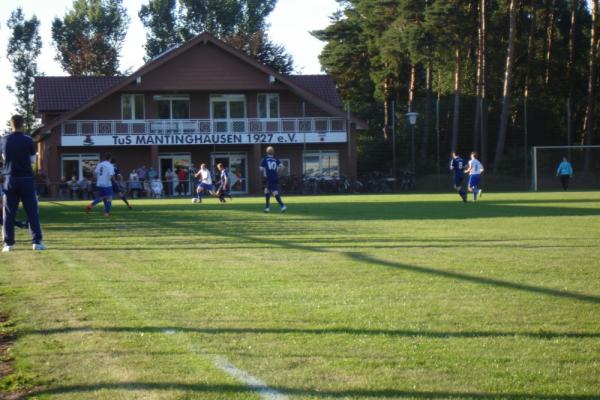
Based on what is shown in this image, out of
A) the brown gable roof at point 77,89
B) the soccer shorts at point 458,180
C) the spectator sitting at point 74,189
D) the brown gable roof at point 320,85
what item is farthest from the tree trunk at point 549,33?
the spectator sitting at point 74,189

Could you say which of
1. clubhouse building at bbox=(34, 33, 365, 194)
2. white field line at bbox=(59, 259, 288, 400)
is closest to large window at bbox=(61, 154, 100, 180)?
clubhouse building at bbox=(34, 33, 365, 194)

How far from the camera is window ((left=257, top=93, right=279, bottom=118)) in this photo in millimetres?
55625

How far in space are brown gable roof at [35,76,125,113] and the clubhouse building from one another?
Result: 0.07 m

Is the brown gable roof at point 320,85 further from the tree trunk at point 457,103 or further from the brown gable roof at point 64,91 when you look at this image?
the brown gable roof at point 64,91

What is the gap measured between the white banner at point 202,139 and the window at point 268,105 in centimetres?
234

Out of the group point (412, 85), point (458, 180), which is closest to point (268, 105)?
point (412, 85)

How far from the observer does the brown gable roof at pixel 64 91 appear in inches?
2207

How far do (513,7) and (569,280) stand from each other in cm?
4180

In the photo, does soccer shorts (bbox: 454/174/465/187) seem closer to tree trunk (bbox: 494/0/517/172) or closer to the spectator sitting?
tree trunk (bbox: 494/0/517/172)

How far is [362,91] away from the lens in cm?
7238

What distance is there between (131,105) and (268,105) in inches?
318

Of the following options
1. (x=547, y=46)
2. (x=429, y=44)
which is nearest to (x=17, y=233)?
(x=429, y=44)

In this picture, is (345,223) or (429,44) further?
(429,44)

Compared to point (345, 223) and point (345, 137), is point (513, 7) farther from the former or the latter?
point (345, 223)
